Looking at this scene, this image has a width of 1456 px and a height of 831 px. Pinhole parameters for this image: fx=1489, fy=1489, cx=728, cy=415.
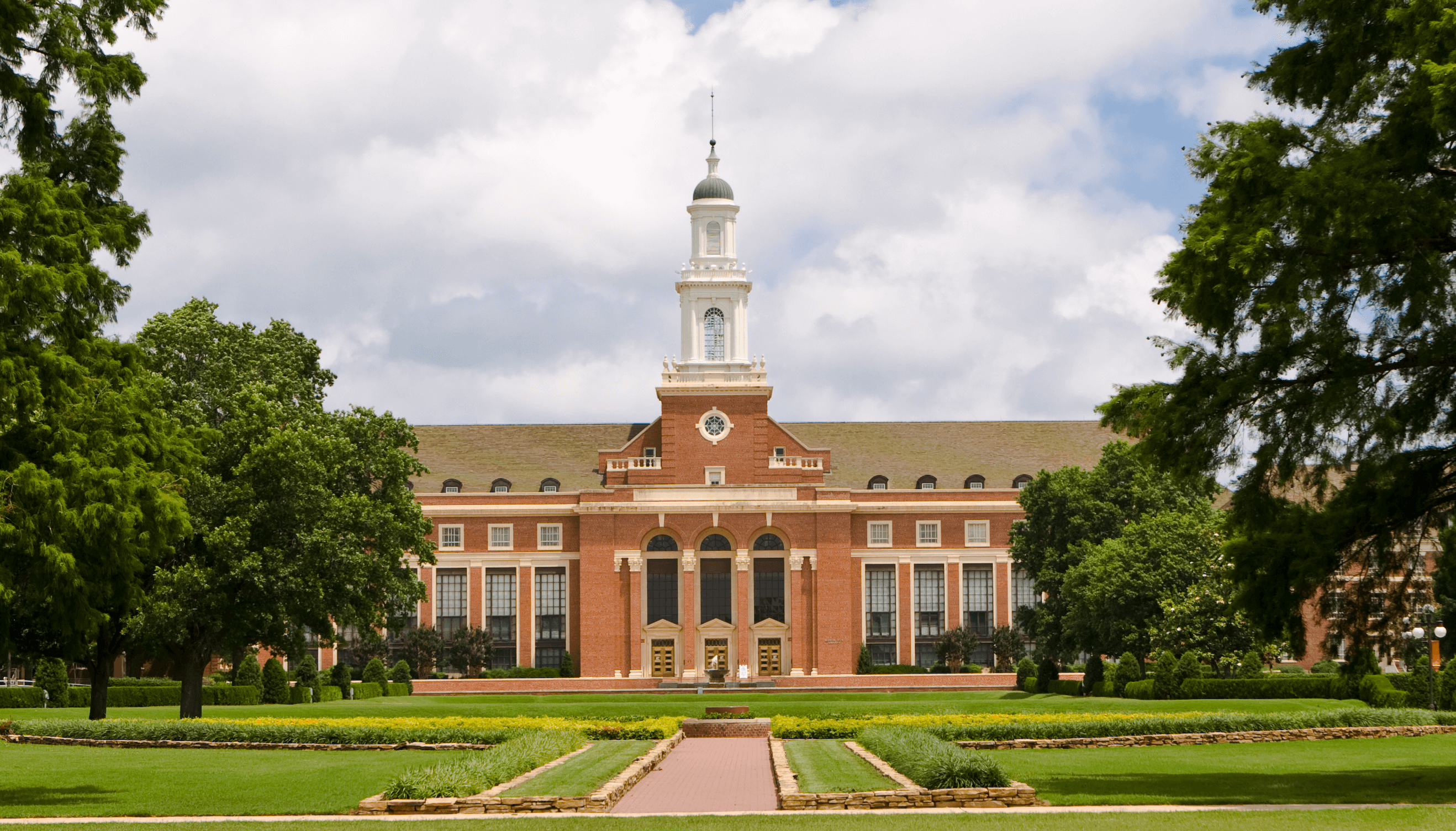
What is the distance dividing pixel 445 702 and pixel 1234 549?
1583 inches

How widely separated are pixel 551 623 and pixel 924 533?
73.2ft

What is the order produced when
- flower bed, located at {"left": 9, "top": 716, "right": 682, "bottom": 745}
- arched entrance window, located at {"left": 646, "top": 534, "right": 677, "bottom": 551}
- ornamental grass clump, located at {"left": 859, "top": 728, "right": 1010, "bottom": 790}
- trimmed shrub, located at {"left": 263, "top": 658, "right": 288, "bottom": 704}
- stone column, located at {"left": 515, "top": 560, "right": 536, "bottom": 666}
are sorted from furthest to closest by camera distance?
1. stone column, located at {"left": 515, "top": 560, "right": 536, "bottom": 666}
2. arched entrance window, located at {"left": 646, "top": 534, "right": 677, "bottom": 551}
3. trimmed shrub, located at {"left": 263, "top": 658, "right": 288, "bottom": 704}
4. flower bed, located at {"left": 9, "top": 716, "right": 682, "bottom": 745}
5. ornamental grass clump, located at {"left": 859, "top": 728, "right": 1010, "bottom": 790}

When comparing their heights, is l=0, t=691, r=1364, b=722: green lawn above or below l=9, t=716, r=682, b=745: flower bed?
below

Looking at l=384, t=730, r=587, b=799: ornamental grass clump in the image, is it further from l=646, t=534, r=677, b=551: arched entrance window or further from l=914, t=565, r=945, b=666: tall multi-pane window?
l=914, t=565, r=945, b=666: tall multi-pane window

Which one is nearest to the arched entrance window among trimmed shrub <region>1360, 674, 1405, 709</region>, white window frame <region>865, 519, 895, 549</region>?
white window frame <region>865, 519, 895, 549</region>

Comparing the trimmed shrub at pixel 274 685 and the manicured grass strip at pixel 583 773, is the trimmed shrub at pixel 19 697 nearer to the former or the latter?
the trimmed shrub at pixel 274 685

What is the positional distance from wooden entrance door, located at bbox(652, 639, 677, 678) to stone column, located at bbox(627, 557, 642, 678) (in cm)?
86

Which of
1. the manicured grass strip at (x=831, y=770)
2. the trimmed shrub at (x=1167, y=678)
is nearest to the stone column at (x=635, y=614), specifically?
the trimmed shrub at (x=1167, y=678)

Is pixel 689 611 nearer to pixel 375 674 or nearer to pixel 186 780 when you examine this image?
pixel 375 674

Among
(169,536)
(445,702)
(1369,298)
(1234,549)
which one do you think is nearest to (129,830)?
(169,536)

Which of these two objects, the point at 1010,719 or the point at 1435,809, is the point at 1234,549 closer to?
the point at 1435,809

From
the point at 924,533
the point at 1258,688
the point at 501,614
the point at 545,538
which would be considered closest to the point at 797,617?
the point at 924,533

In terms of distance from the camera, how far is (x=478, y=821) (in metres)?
16.6

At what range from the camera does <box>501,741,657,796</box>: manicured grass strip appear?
18625 millimetres
